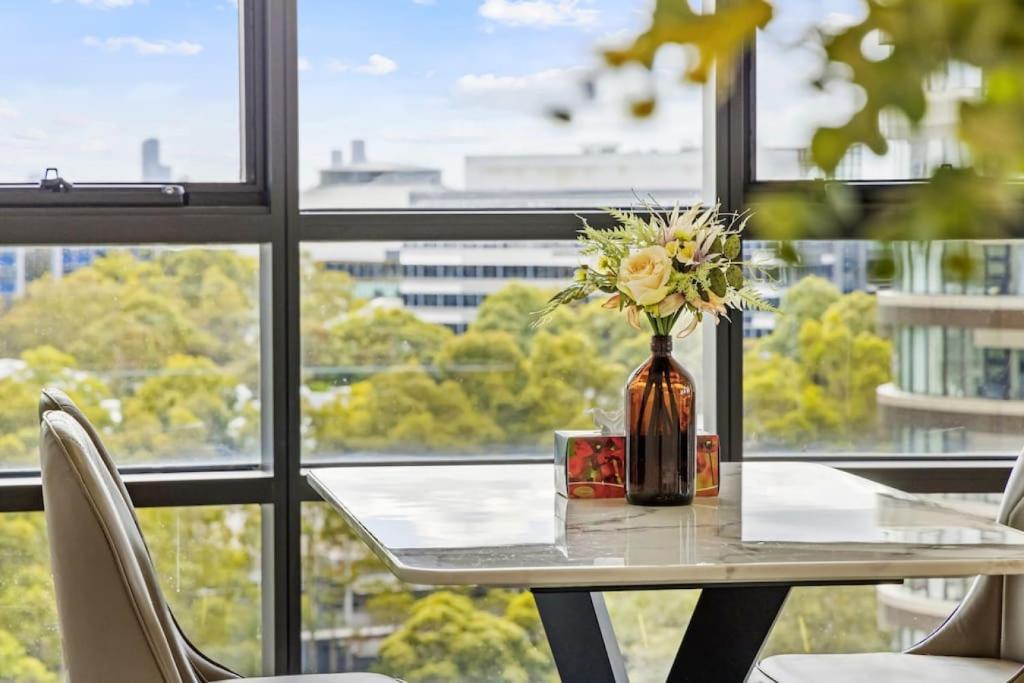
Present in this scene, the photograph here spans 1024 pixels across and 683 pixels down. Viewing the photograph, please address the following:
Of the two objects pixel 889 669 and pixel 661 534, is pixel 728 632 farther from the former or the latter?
pixel 889 669

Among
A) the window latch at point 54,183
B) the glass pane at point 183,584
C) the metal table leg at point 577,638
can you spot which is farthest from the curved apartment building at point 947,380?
the window latch at point 54,183

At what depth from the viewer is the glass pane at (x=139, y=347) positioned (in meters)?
3.10

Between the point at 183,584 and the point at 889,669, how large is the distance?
5.43 ft

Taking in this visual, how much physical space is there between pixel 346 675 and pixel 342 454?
0.89 meters

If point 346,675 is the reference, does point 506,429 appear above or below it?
above

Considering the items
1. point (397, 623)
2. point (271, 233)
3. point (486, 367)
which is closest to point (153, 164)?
point (271, 233)

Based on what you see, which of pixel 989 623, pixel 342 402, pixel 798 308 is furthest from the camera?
pixel 798 308

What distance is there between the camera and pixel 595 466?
2.38 metres

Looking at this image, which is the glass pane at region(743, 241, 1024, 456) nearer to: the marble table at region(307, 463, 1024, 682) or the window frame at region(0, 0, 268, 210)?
the marble table at region(307, 463, 1024, 682)

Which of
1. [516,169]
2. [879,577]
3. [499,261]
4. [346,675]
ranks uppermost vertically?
[516,169]

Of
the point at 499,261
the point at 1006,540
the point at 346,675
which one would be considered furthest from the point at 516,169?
the point at 1006,540

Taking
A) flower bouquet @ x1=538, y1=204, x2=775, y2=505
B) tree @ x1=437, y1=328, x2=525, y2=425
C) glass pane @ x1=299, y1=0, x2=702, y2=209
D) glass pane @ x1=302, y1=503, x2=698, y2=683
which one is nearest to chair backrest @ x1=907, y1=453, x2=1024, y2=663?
flower bouquet @ x1=538, y1=204, x2=775, y2=505

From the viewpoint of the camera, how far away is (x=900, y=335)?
3.44 meters

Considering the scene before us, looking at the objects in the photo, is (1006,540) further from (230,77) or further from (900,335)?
(230,77)
